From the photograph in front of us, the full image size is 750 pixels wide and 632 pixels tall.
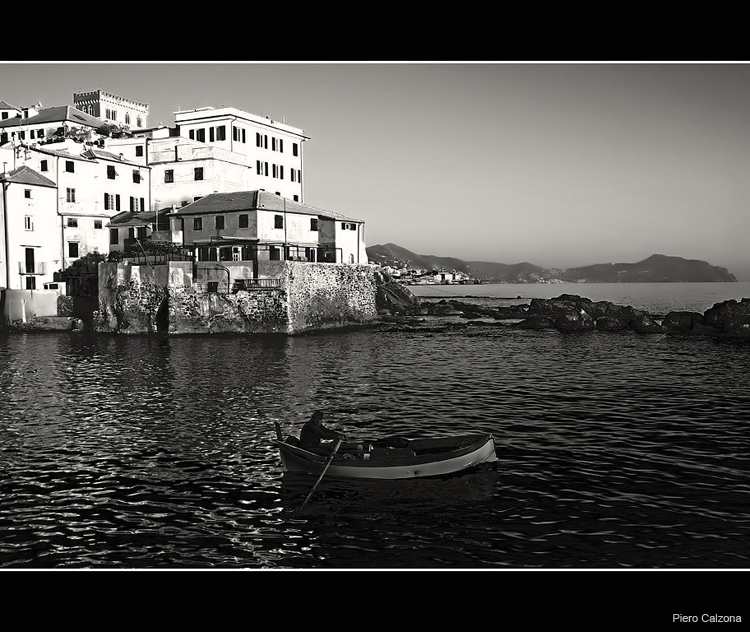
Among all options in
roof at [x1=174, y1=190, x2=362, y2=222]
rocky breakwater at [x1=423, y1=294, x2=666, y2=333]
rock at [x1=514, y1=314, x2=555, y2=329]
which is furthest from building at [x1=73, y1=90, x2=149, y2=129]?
rock at [x1=514, y1=314, x2=555, y2=329]

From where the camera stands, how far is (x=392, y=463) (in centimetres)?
1741

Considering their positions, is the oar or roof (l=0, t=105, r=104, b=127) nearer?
the oar

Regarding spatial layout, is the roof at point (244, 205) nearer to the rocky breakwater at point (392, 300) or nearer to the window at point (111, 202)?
the window at point (111, 202)

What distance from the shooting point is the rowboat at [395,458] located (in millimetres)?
17438

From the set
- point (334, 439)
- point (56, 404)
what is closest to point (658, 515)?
point (334, 439)

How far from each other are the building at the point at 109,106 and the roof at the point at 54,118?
845 cm

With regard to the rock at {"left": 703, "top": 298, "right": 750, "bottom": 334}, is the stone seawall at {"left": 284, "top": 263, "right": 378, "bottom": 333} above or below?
above

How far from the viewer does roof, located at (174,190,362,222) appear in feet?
189

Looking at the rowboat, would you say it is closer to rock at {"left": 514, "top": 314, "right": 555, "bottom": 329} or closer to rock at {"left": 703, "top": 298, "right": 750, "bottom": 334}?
rock at {"left": 703, "top": 298, "right": 750, "bottom": 334}

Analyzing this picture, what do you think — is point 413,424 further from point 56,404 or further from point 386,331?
point 386,331

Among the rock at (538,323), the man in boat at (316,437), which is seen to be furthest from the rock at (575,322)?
the man in boat at (316,437)

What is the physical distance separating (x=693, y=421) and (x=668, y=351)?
2448cm

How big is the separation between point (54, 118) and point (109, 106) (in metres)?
16.1

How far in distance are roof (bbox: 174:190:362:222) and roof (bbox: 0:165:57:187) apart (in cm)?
1147
